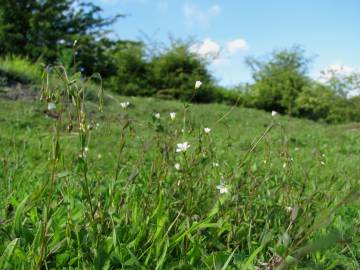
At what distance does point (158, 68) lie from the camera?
2028 cm

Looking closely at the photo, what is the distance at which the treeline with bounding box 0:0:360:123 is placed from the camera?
2028cm

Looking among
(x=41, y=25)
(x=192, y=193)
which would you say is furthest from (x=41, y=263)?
(x=41, y=25)

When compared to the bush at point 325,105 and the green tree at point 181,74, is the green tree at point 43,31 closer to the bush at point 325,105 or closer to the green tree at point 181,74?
the green tree at point 181,74

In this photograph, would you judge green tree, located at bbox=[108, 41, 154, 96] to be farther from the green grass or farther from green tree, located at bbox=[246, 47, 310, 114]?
the green grass

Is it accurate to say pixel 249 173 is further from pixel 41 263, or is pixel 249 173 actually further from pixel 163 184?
pixel 41 263

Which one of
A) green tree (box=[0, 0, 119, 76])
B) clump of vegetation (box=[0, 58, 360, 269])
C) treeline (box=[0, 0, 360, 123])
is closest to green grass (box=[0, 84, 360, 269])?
clump of vegetation (box=[0, 58, 360, 269])

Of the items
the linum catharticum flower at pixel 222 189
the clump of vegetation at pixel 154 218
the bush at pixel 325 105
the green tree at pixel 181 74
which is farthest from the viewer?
the bush at pixel 325 105

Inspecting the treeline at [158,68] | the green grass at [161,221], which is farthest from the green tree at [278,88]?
the green grass at [161,221]

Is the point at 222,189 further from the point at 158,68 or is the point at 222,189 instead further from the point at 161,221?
the point at 158,68

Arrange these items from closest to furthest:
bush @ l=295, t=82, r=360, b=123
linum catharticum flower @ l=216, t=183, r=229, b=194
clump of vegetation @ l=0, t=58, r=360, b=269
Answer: clump of vegetation @ l=0, t=58, r=360, b=269 < linum catharticum flower @ l=216, t=183, r=229, b=194 < bush @ l=295, t=82, r=360, b=123

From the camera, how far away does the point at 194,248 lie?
90.0 inches

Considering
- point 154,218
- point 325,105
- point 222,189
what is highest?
point 222,189

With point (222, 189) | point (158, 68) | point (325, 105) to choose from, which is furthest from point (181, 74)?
point (222, 189)

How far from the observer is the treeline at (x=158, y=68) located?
20.3 metres
